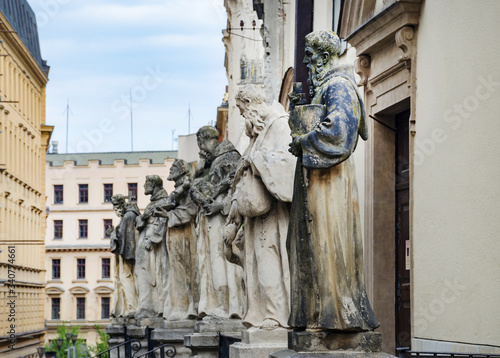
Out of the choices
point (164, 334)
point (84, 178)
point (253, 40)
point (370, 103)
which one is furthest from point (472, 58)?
point (84, 178)

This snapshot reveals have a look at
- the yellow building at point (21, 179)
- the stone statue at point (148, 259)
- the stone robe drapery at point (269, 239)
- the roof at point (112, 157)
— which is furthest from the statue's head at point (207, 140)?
the roof at point (112, 157)

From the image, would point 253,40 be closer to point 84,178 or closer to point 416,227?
point 416,227

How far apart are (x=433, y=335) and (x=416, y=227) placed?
1.27 metres

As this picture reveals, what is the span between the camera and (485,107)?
10062 mm

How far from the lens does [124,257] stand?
21859 mm

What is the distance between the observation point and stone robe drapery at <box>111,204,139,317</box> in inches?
848

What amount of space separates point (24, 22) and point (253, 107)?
5218 cm

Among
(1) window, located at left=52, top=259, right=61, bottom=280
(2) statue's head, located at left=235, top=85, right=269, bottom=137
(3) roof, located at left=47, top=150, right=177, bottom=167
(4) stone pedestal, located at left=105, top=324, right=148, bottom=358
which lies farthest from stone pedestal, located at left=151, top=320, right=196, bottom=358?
(3) roof, located at left=47, top=150, right=177, bottom=167

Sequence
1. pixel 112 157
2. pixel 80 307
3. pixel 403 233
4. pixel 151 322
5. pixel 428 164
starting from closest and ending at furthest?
pixel 428 164, pixel 403 233, pixel 151 322, pixel 80 307, pixel 112 157

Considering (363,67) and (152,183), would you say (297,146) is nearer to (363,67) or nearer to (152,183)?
(363,67)

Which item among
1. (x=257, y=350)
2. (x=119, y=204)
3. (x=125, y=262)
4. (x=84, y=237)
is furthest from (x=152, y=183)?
(x=84, y=237)

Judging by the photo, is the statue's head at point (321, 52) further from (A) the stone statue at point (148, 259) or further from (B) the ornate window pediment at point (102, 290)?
(B) the ornate window pediment at point (102, 290)

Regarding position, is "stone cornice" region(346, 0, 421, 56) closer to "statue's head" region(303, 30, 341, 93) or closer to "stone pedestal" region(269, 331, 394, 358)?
"statue's head" region(303, 30, 341, 93)

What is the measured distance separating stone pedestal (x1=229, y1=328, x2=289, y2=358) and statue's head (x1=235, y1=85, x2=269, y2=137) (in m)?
1.89
